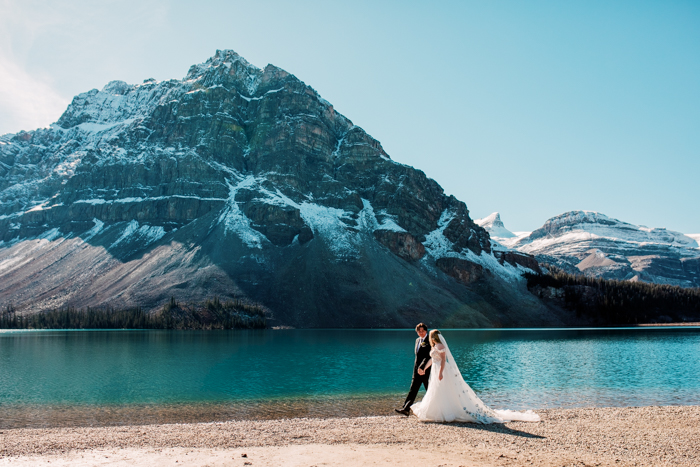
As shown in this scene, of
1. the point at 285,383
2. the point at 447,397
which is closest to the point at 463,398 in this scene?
the point at 447,397

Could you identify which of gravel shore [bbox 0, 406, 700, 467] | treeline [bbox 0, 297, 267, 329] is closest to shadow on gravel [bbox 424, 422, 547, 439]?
gravel shore [bbox 0, 406, 700, 467]

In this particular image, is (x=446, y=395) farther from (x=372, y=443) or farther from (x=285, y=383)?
(x=285, y=383)

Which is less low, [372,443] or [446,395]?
[446,395]

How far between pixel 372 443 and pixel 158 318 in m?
136

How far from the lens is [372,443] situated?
16.7 metres

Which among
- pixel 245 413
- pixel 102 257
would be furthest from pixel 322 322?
pixel 245 413

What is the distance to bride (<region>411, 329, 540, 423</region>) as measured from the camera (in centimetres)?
2002

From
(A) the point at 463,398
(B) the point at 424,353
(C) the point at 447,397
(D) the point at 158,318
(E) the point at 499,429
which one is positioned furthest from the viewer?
(D) the point at 158,318

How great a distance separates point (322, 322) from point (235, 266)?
136 ft

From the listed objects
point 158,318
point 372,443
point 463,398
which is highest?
point 463,398

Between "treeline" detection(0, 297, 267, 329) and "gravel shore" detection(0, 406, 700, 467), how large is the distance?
123 metres

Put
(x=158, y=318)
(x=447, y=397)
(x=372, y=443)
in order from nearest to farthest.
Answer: (x=372, y=443)
(x=447, y=397)
(x=158, y=318)

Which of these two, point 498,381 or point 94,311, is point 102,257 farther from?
point 498,381

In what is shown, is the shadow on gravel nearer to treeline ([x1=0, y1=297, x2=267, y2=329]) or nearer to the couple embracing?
the couple embracing
